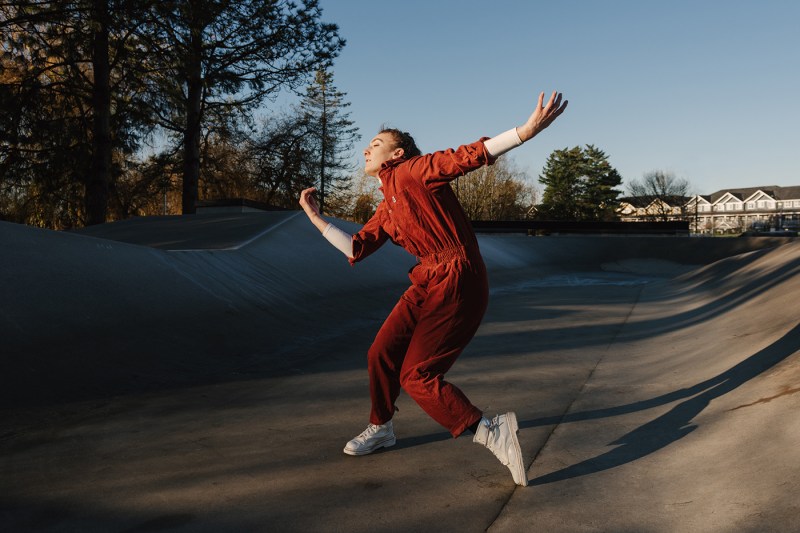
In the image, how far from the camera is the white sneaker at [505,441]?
110 inches

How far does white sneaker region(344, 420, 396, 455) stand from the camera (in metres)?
3.30

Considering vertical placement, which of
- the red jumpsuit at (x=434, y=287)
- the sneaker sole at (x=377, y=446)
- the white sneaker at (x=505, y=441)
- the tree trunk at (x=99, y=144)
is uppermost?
the tree trunk at (x=99, y=144)

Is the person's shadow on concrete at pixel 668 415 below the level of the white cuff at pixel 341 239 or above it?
below

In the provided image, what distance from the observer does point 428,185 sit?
9.53 feet

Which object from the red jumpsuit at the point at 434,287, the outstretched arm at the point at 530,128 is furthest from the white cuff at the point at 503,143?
the red jumpsuit at the point at 434,287

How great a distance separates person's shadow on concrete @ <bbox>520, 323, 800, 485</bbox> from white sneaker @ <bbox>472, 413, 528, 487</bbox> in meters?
0.12

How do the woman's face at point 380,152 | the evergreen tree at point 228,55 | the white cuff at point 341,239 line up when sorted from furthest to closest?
1. the evergreen tree at point 228,55
2. the white cuff at point 341,239
3. the woman's face at point 380,152

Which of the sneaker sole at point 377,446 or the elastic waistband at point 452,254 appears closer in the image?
the elastic waistband at point 452,254

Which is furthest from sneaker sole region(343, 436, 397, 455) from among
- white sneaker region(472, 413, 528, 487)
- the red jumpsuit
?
white sneaker region(472, 413, 528, 487)

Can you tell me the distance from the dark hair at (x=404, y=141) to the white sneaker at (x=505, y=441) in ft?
4.51

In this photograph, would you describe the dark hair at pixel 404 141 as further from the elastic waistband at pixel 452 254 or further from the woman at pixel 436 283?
the elastic waistband at pixel 452 254

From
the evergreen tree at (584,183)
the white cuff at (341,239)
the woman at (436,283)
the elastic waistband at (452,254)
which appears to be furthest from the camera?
the evergreen tree at (584,183)

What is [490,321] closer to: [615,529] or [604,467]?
[604,467]

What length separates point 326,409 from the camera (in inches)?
166
